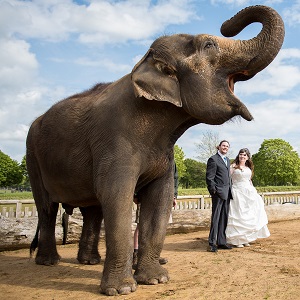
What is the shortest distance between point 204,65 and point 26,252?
6.31 meters

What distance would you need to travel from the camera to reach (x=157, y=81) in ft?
14.2

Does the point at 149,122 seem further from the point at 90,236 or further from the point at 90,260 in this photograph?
the point at 90,260

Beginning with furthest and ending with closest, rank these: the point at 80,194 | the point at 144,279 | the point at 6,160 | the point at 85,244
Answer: the point at 6,160 → the point at 85,244 → the point at 80,194 → the point at 144,279

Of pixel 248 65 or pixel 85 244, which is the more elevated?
pixel 248 65

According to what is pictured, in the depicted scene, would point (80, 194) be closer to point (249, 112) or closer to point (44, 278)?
point (44, 278)

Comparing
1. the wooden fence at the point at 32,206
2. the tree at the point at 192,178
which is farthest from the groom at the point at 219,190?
the tree at the point at 192,178

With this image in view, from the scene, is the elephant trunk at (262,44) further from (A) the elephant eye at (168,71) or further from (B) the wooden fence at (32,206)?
(B) the wooden fence at (32,206)

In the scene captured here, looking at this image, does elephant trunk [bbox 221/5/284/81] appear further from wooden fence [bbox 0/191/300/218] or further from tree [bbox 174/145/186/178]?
tree [bbox 174/145/186/178]

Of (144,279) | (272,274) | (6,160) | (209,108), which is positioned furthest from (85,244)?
(6,160)

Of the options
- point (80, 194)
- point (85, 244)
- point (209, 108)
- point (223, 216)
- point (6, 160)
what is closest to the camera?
point (209, 108)

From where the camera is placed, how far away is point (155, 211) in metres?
5.09

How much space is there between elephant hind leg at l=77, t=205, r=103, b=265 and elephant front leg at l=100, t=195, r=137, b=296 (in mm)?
2079

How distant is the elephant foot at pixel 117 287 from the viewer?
4.35 meters

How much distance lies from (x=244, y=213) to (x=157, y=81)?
536 cm
